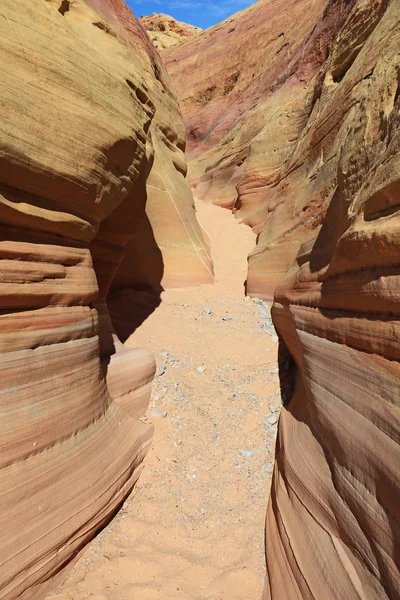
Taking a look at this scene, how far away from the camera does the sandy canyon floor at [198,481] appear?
80.4 inches

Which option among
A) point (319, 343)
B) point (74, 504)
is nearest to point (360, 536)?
point (319, 343)

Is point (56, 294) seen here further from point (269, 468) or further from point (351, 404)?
point (269, 468)

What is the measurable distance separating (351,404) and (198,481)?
154cm

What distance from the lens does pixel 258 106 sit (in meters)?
12.1

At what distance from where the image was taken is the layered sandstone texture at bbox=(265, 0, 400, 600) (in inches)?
54.4

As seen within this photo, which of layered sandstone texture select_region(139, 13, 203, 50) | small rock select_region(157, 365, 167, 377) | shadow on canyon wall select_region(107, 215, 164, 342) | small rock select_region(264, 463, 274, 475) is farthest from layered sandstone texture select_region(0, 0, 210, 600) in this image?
layered sandstone texture select_region(139, 13, 203, 50)

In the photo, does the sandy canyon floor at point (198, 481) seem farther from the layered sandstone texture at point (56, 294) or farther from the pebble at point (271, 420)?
the layered sandstone texture at point (56, 294)

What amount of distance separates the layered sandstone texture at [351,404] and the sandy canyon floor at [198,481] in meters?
0.25

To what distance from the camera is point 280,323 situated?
164 inches

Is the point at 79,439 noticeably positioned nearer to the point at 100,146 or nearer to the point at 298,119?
the point at 100,146

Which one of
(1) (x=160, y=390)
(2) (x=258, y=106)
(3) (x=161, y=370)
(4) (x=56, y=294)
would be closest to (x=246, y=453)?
(1) (x=160, y=390)

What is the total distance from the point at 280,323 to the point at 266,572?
8.45ft

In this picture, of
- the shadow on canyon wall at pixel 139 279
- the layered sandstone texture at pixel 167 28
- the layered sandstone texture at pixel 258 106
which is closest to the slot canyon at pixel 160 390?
the shadow on canyon wall at pixel 139 279

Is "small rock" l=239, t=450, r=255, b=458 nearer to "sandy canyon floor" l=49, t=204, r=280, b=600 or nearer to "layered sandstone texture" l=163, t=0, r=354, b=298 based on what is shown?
"sandy canyon floor" l=49, t=204, r=280, b=600
